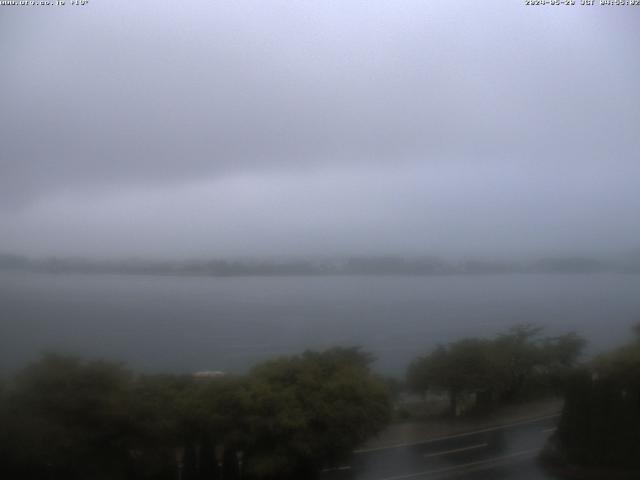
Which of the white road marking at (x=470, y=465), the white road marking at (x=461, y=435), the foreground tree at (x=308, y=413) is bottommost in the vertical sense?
the white road marking at (x=470, y=465)

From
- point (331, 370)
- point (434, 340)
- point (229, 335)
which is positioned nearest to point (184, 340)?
point (229, 335)

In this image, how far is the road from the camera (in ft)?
12.2

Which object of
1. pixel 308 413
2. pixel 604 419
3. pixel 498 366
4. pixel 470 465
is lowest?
pixel 470 465

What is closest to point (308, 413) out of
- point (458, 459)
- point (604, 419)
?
point (458, 459)

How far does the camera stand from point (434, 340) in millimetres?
3873

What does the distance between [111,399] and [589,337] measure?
3050 millimetres

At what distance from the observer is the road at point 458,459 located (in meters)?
3.72

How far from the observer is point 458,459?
149 inches

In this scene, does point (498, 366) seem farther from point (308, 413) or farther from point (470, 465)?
point (308, 413)

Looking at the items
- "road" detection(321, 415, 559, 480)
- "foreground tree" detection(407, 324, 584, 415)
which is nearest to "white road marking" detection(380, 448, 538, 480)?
"road" detection(321, 415, 559, 480)

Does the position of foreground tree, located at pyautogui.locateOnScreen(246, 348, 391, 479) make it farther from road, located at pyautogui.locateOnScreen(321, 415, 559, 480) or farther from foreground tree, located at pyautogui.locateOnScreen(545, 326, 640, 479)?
foreground tree, located at pyautogui.locateOnScreen(545, 326, 640, 479)

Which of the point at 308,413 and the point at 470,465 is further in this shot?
the point at 470,465

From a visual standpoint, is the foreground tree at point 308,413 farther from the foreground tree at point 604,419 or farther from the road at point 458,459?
the foreground tree at point 604,419

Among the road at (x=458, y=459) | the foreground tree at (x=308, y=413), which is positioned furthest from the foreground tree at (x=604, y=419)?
the foreground tree at (x=308, y=413)
